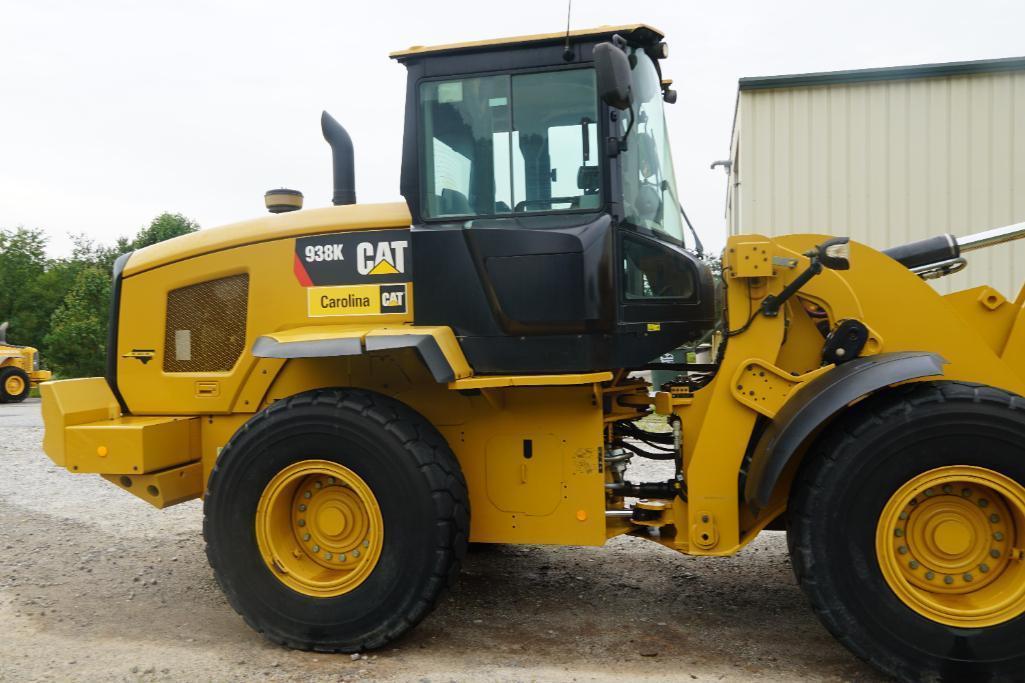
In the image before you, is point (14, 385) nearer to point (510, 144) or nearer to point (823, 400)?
point (510, 144)

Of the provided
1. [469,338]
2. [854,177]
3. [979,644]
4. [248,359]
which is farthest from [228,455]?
[854,177]

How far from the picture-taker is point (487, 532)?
3.96 meters

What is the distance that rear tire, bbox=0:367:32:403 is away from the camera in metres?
22.2

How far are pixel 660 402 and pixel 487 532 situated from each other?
1086 millimetres

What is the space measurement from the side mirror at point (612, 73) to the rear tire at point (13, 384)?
23839 millimetres

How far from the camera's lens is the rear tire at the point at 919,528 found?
10.5ft

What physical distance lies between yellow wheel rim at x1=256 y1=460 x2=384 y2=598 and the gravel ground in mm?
369

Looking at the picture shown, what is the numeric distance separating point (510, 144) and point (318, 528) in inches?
83.4

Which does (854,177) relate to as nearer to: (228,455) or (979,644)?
(979,644)

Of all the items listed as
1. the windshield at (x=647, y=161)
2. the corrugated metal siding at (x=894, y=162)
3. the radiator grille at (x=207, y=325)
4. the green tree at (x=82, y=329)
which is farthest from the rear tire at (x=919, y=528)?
the green tree at (x=82, y=329)

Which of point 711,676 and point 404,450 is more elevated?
point 404,450

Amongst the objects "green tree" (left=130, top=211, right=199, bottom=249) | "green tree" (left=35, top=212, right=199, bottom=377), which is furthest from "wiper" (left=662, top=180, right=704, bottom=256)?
"green tree" (left=130, top=211, right=199, bottom=249)

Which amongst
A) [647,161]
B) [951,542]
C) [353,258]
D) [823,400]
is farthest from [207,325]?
[951,542]

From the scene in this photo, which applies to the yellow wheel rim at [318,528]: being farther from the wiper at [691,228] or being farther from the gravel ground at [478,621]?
the wiper at [691,228]
